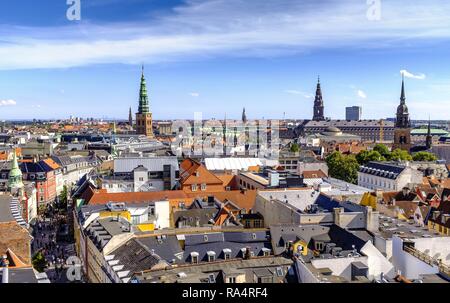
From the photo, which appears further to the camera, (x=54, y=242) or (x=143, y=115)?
(x=143, y=115)

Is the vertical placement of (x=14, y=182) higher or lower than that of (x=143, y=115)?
lower

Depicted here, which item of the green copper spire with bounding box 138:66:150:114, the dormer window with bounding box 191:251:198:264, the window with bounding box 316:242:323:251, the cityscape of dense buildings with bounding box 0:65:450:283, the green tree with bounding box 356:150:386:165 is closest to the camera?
the cityscape of dense buildings with bounding box 0:65:450:283

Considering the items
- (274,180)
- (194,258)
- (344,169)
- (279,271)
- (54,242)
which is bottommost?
(54,242)

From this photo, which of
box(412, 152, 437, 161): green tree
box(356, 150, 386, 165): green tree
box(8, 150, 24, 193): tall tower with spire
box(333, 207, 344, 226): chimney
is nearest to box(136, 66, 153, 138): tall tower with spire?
box(356, 150, 386, 165): green tree

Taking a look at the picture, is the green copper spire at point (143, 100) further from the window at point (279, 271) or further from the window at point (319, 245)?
the window at point (279, 271)

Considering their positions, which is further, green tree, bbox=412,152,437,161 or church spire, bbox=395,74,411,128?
church spire, bbox=395,74,411,128

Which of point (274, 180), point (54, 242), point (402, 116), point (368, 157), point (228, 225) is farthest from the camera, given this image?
point (402, 116)

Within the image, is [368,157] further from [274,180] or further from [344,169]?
[274,180]

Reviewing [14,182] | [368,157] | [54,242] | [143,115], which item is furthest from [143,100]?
[54,242]

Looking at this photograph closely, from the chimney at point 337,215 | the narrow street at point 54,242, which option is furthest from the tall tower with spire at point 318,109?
the chimney at point 337,215

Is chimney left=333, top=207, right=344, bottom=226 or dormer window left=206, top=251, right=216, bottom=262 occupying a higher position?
chimney left=333, top=207, right=344, bottom=226

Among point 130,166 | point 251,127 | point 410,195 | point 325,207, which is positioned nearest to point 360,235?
point 325,207

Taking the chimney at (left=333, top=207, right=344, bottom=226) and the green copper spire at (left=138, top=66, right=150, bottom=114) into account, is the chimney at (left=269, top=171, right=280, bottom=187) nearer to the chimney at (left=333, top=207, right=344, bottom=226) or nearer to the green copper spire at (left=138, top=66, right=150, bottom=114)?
the chimney at (left=333, top=207, right=344, bottom=226)

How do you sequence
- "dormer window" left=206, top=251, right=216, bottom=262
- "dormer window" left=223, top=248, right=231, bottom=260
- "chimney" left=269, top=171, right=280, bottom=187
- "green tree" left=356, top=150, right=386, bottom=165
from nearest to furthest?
"dormer window" left=206, top=251, right=216, bottom=262
"dormer window" left=223, top=248, right=231, bottom=260
"chimney" left=269, top=171, right=280, bottom=187
"green tree" left=356, top=150, right=386, bottom=165
